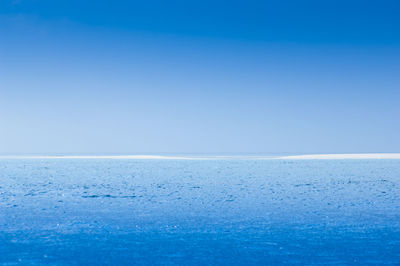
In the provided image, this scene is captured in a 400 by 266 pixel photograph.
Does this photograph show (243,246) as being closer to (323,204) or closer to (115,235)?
(115,235)

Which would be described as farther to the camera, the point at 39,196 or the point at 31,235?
the point at 39,196

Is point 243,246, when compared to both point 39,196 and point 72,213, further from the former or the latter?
point 39,196

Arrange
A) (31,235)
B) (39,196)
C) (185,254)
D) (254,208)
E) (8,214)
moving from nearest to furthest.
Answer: (185,254) < (31,235) < (8,214) < (254,208) < (39,196)

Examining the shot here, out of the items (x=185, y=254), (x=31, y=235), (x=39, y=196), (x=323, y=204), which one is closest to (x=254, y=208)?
(x=323, y=204)

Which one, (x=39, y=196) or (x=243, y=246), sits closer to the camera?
(x=243, y=246)

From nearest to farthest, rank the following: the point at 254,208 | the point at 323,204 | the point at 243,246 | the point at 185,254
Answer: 1. the point at 185,254
2. the point at 243,246
3. the point at 254,208
4. the point at 323,204

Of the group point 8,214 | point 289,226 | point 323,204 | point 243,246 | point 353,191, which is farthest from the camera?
point 353,191

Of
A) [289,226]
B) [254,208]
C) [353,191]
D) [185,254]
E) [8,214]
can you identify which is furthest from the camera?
[353,191]

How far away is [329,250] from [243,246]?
6.45ft

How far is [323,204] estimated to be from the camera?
16.0 m

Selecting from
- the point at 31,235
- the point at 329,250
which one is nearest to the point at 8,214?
the point at 31,235

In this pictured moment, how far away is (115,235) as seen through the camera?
1069cm

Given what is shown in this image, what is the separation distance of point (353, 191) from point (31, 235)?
51.6 ft

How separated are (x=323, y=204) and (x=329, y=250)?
6998 mm
